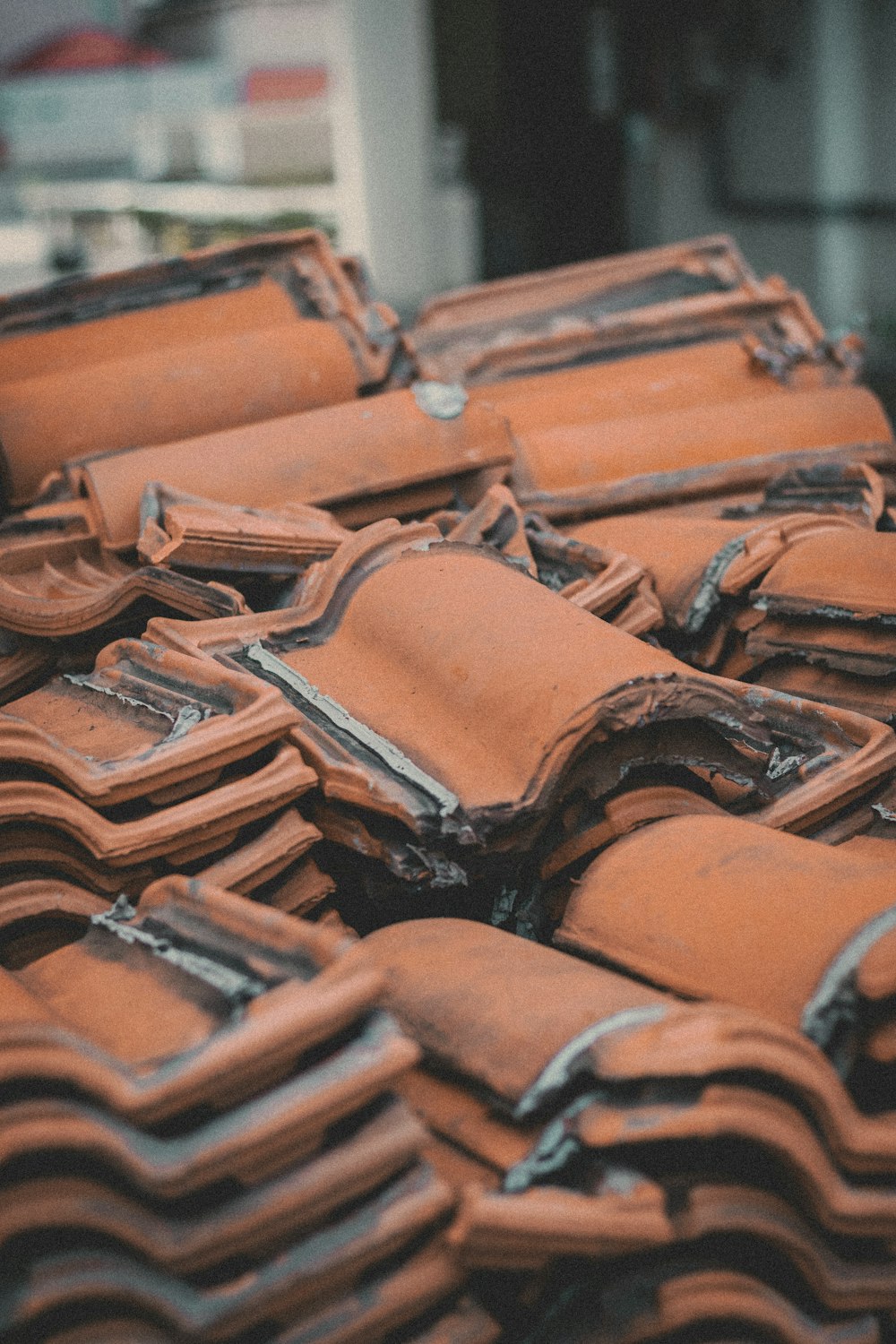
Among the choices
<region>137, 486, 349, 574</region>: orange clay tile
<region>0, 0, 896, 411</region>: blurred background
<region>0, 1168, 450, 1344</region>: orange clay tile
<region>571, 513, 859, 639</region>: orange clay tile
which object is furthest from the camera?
<region>0, 0, 896, 411</region>: blurred background

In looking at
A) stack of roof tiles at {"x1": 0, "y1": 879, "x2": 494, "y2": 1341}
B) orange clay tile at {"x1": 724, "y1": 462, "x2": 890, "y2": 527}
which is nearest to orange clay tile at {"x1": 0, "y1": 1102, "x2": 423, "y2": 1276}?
stack of roof tiles at {"x1": 0, "y1": 879, "x2": 494, "y2": 1341}

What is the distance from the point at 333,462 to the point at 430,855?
5.38 feet

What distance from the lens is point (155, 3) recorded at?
99.5 feet

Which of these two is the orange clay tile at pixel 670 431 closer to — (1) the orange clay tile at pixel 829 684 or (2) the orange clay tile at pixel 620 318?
(2) the orange clay tile at pixel 620 318

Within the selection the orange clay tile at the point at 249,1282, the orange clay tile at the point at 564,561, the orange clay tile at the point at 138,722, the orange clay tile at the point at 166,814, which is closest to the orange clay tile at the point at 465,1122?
the orange clay tile at the point at 249,1282

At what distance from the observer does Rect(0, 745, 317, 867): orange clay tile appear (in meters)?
2.26

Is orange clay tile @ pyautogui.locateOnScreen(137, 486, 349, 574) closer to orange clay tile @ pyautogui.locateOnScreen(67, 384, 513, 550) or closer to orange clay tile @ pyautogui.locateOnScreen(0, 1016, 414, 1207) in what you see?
orange clay tile @ pyautogui.locateOnScreen(67, 384, 513, 550)

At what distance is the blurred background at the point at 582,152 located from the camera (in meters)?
11.2

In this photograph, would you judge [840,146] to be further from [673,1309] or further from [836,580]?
[673,1309]

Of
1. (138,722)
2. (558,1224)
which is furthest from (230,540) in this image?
(558,1224)

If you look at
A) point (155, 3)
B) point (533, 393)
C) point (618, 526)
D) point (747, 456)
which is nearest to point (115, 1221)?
point (618, 526)

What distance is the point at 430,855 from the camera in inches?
89.3

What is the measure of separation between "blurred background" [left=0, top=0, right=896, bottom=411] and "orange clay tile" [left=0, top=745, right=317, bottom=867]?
8738mm

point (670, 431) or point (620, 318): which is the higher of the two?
point (620, 318)
